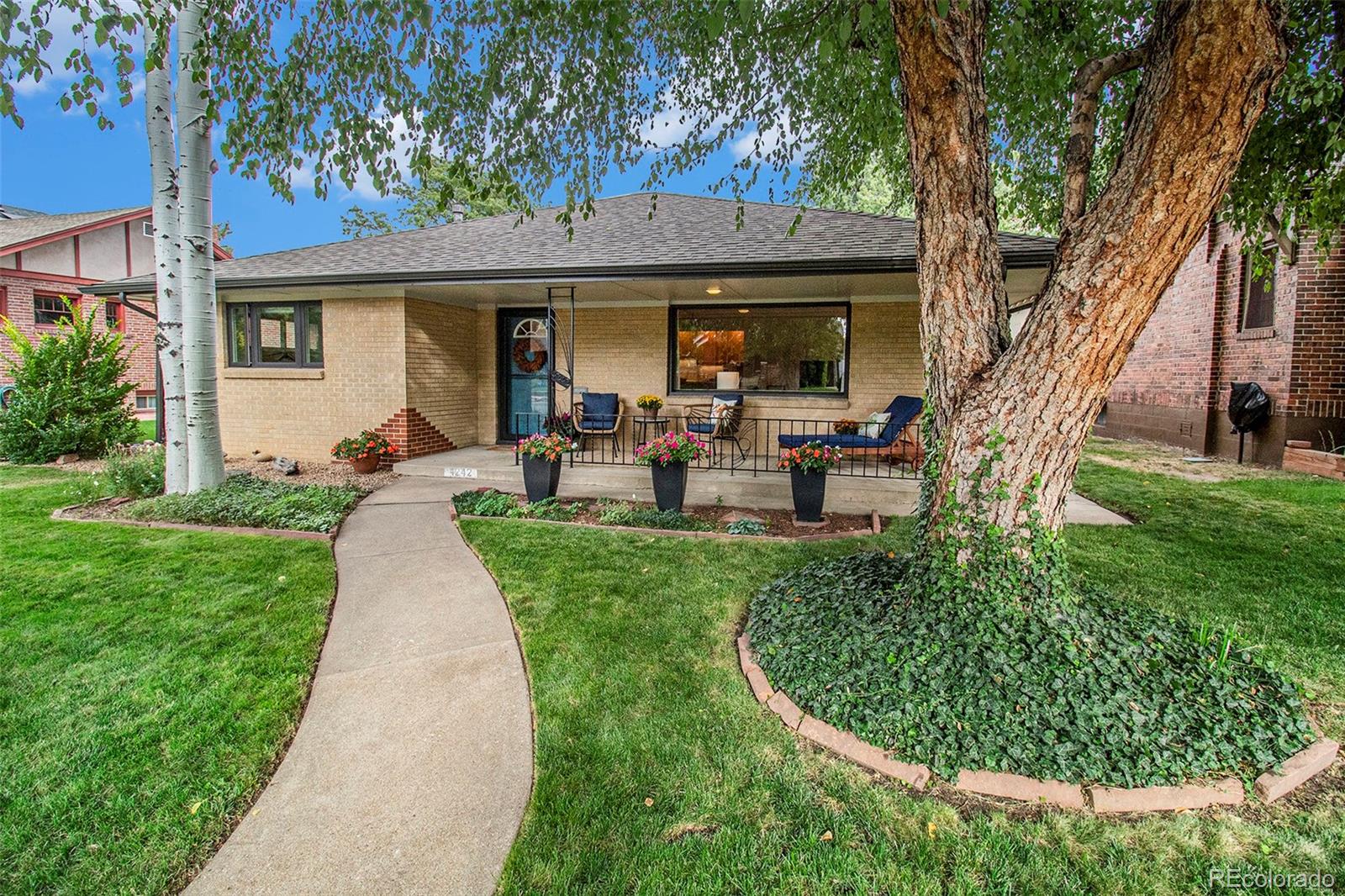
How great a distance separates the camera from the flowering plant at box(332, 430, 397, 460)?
827 cm

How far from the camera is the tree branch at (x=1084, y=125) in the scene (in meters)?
2.89

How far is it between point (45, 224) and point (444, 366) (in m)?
17.3

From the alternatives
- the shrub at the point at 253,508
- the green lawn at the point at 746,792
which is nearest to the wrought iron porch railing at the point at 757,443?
the shrub at the point at 253,508

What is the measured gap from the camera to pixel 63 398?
9.23 metres

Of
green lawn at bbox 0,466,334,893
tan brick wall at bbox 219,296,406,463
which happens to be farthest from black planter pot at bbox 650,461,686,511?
tan brick wall at bbox 219,296,406,463

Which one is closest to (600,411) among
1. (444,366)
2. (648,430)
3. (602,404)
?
(602,404)

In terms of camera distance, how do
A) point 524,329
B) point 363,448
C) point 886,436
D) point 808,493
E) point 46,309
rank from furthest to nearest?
point 46,309 → point 524,329 → point 363,448 → point 886,436 → point 808,493

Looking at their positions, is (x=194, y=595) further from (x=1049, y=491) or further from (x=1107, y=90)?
(x=1107, y=90)

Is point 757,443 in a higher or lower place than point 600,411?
lower

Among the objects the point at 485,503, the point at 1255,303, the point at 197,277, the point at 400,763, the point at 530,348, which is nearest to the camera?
the point at 400,763

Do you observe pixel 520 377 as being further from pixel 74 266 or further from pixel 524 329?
pixel 74 266

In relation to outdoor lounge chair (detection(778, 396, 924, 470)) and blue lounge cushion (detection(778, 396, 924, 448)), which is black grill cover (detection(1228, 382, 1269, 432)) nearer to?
outdoor lounge chair (detection(778, 396, 924, 470))

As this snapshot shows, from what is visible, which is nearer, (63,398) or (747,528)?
(747,528)

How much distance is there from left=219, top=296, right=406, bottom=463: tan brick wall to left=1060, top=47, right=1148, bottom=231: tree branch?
8.14 metres
